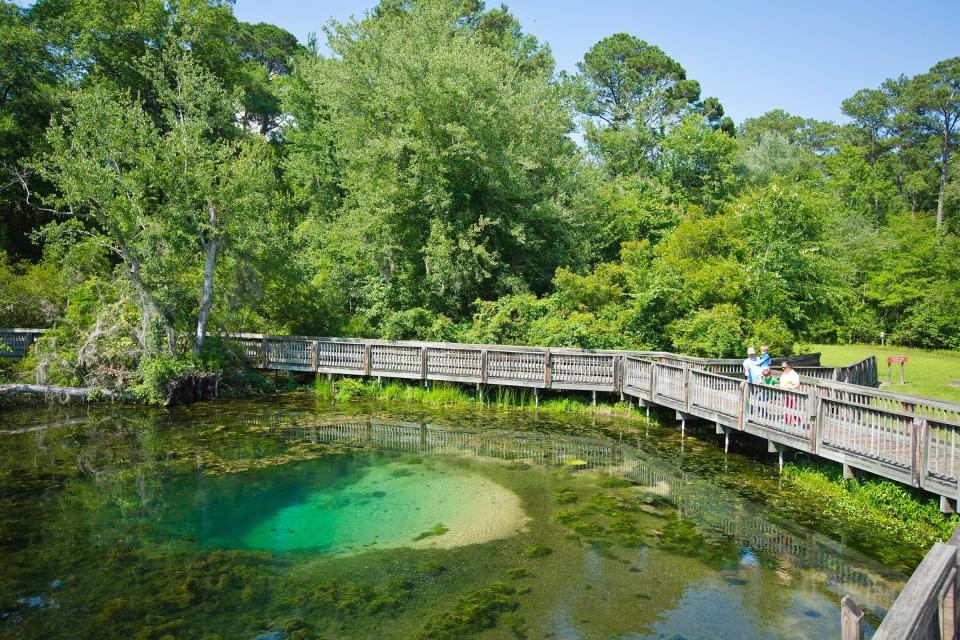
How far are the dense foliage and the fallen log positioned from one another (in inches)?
19.5

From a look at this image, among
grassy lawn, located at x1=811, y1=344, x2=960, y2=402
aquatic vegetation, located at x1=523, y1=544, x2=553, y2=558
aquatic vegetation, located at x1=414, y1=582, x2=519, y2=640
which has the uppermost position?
grassy lawn, located at x1=811, y1=344, x2=960, y2=402

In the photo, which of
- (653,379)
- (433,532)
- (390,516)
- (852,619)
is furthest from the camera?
(653,379)

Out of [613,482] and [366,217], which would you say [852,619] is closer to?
[613,482]

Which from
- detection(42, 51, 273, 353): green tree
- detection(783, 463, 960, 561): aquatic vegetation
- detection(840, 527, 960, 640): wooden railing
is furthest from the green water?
detection(42, 51, 273, 353): green tree

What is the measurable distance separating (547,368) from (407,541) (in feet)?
35.0

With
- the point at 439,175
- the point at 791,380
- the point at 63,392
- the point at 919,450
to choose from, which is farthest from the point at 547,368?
the point at 63,392

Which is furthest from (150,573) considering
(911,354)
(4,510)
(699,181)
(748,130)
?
(748,130)

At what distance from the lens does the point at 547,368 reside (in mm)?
20484

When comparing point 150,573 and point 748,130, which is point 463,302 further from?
point 748,130

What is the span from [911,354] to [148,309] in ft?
127

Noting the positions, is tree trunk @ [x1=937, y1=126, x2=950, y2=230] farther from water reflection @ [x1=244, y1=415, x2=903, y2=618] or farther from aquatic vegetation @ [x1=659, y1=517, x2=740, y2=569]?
aquatic vegetation @ [x1=659, y1=517, x2=740, y2=569]

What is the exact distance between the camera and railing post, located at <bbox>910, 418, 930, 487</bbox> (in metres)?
9.66

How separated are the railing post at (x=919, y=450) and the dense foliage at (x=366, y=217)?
32.8 ft

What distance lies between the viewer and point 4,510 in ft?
37.4
